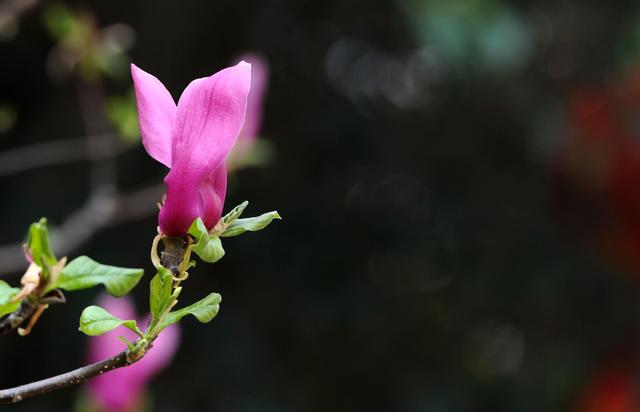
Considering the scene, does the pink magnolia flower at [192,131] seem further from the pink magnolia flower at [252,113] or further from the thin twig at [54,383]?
the pink magnolia flower at [252,113]

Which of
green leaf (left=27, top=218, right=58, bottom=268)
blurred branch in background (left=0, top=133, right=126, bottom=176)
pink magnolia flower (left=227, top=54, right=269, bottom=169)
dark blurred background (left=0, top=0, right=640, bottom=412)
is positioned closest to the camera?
green leaf (left=27, top=218, right=58, bottom=268)

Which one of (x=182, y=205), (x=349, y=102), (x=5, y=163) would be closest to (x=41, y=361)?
(x=5, y=163)

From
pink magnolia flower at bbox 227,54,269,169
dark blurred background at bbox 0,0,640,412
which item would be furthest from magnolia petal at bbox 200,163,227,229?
dark blurred background at bbox 0,0,640,412

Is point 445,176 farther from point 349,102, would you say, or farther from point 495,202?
point 349,102

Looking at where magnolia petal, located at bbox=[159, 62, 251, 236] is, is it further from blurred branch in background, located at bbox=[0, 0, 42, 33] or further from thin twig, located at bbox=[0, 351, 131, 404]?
blurred branch in background, located at bbox=[0, 0, 42, 33]

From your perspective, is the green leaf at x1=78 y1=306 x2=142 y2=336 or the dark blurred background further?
the dark blurred background

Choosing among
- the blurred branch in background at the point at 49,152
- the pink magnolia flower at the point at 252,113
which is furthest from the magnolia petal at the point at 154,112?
the blurred branch in background at the point at 49,152

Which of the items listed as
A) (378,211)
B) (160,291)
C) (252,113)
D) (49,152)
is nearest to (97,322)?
A: (160,291)
